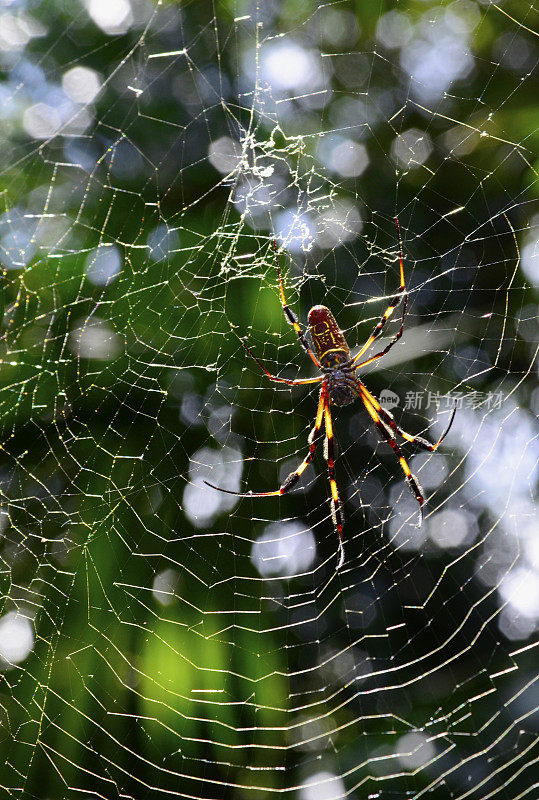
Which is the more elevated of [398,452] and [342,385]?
[342,385]

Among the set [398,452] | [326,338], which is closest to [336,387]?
[326,338]

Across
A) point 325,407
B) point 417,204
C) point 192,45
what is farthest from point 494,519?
point 192,45

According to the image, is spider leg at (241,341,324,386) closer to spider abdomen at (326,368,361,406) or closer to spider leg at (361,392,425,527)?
spider abdomen at (326,368,361,406)

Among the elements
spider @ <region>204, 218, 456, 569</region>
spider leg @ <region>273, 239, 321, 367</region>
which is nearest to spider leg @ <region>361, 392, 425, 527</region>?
spider @ <region>204, 218, 456, 569</region>

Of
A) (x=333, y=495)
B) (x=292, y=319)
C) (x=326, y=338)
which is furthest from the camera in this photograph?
(x=333, y=495)

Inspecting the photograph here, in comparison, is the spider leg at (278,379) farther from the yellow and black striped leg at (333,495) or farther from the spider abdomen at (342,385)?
the yellow and black striped leg at (333,495)

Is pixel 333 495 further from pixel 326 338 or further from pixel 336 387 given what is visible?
pixel 326 338
